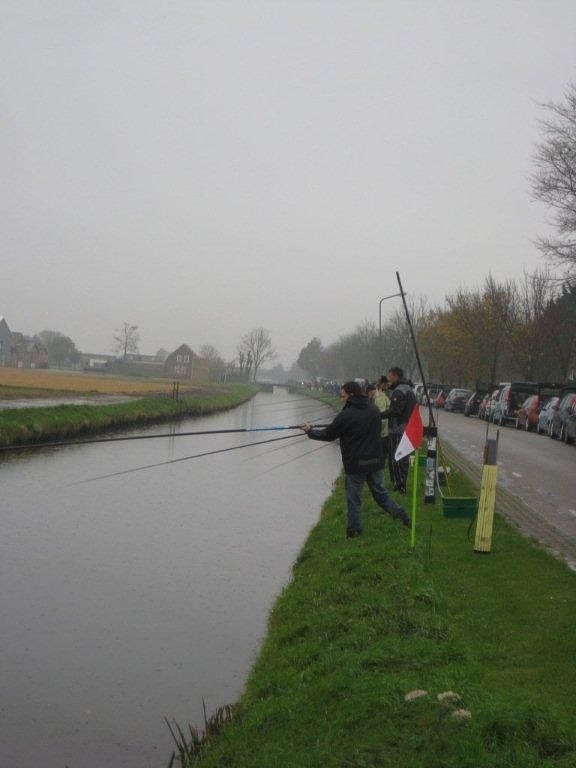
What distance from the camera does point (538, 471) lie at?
20.5m

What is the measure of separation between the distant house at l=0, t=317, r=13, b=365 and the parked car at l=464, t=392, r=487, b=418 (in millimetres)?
100826

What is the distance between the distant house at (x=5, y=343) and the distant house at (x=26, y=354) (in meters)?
3.74

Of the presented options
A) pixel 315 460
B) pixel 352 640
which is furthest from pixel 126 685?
pixel 315 460

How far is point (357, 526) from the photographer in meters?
12.4

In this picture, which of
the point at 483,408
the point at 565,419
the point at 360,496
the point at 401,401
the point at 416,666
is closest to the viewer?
the point at 416,666

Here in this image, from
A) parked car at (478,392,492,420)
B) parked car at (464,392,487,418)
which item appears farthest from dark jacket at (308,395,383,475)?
parked car at (464,392,487,418)

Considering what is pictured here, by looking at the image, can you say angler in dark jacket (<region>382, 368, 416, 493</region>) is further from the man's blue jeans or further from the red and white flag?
the red and white flag

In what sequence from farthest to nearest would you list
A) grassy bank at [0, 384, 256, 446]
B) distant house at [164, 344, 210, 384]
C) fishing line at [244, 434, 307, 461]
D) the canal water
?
1. distant house at [164, 344, 210, 384]
2. fishing line at [244, 434, 307, 461]
3. grassy bank at [0, 384, 256, 446]
4. the canal water

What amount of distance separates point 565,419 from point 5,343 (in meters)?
125

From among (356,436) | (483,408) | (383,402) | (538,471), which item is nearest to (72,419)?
(383,402)

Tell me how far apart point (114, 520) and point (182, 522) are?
1227 millimetres

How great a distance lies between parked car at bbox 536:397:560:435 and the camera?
35.8 meters

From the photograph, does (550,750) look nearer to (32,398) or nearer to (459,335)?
(32,398)

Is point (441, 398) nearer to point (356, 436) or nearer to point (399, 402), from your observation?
point (399, 402)
